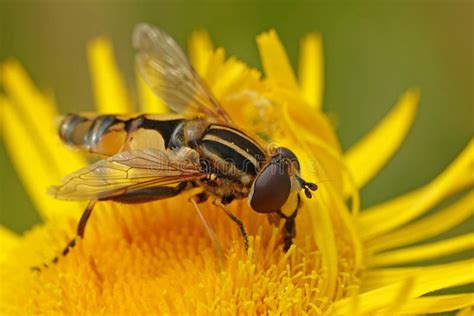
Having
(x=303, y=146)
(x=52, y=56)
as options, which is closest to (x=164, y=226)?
(x=303, y=146)

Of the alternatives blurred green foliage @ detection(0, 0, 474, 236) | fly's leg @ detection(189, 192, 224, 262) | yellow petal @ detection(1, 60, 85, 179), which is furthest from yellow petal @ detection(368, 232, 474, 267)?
yellow petal @ detection(1, 60, 85, 179)

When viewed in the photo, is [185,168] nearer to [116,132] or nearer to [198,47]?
[116,132]

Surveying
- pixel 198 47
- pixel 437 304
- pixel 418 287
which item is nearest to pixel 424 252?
pixel 418 287

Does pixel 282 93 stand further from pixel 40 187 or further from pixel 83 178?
pixel 40 187

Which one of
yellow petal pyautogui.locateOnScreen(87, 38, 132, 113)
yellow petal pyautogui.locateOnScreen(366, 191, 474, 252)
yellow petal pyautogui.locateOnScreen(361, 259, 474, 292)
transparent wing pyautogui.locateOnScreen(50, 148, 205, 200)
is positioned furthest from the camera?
yellow petal pyautogui.locateOnScreen(87, 38, 132, 113)

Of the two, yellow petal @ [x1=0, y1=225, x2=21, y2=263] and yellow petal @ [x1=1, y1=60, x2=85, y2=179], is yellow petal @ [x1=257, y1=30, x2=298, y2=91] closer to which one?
yellow petal @ [x1=0, y1=225, x2=21, y2=263]

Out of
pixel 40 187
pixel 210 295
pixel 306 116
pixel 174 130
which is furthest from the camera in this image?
pixel 40 187
